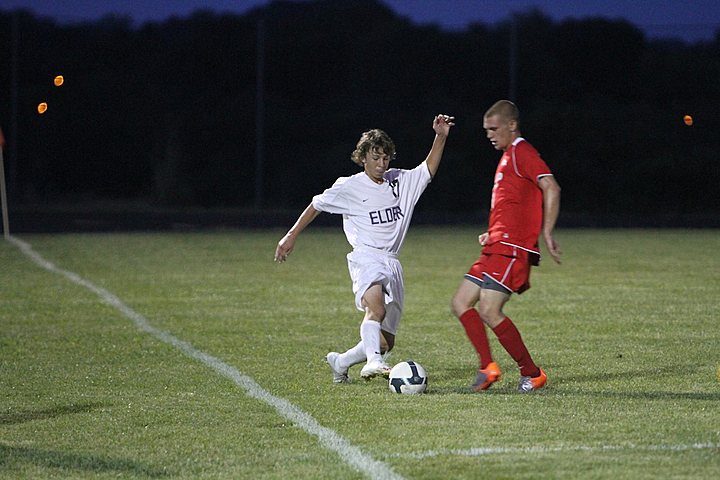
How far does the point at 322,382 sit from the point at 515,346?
1261 millimetres

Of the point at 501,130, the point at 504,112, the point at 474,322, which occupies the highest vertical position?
the point at 504,112

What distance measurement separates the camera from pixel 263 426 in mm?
6285

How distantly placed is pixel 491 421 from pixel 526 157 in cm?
171

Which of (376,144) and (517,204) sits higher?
(376,144)

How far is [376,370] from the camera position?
7.46 m

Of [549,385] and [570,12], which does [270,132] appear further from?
[549,385]

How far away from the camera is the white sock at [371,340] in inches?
296

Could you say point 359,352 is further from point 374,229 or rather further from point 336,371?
point 374,229

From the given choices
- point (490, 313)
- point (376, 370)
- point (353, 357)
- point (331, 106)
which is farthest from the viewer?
point (331, 106)

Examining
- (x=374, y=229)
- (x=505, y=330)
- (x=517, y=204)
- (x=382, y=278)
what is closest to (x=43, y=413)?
(x=382, y=278)

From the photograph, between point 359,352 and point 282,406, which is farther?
point 359,352

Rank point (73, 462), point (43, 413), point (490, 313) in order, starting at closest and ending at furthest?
1. point (73, 462)
2. point (43, 413)
3. point (490, 313)

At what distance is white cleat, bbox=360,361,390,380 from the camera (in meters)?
7.42

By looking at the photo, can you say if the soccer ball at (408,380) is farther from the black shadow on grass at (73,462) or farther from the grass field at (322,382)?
the black shadow on grass at (73,462)
